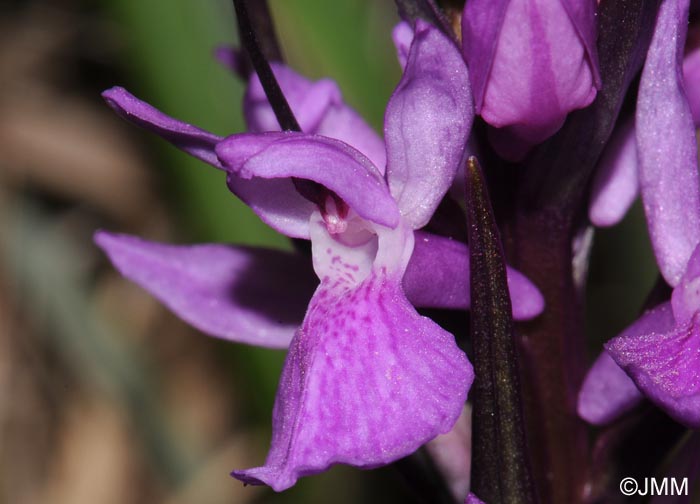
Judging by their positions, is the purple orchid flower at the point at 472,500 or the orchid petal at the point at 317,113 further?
the orchid petal at the point at 317,113

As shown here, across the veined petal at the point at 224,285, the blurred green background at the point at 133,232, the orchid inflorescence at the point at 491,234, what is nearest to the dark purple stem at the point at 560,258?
the orchid inflorescence at the point at 491,234

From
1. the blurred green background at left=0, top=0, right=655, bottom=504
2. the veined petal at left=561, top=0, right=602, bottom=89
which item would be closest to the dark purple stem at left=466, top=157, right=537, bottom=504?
the veined petal at left=561, top=0, right=602, bottom=89

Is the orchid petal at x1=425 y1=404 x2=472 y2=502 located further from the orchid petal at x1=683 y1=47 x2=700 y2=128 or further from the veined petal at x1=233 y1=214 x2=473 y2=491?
the orchid petal at x1=683 y1=47 x2=700 y2=128

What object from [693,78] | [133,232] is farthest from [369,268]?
[133,232]


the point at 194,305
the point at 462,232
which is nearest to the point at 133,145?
the point at 194,305

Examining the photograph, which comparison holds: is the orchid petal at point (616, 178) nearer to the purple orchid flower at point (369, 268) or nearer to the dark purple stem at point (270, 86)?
the purple orchid flower at point (369, 268)

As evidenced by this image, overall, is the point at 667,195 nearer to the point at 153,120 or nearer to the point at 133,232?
the point at 153,120
